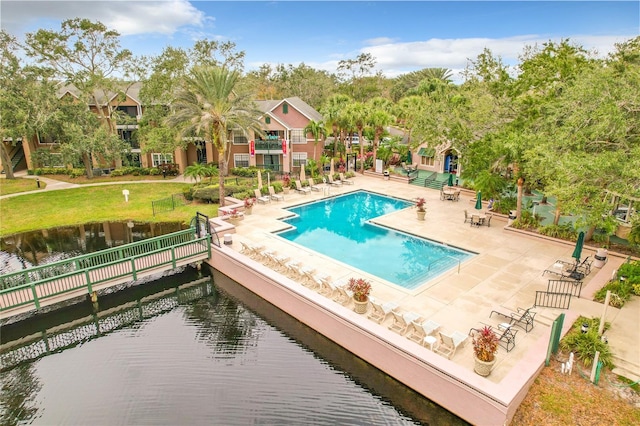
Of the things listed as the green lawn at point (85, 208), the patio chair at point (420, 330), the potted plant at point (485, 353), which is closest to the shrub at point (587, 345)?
the potted plant at point (485, 353)

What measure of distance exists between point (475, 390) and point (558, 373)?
2.98 meters

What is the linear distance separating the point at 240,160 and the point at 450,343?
32.6m

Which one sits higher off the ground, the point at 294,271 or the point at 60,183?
the point at 60,183

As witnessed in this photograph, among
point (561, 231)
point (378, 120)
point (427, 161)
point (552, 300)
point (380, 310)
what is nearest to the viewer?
point (380, 310)

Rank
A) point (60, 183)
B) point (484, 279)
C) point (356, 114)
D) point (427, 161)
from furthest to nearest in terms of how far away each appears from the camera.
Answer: point (427, 161) < point (60, 183) < point (356, 114) < point (484, 279)

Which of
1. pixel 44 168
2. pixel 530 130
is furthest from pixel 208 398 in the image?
pixel 44 168

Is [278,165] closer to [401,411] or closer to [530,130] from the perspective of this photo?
[530,130]

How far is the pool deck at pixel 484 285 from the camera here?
10664mm

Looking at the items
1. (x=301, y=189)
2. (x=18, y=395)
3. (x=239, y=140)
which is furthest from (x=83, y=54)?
(x=18, y=395)

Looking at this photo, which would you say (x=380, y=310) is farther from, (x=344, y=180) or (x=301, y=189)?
(x=344, y=180)

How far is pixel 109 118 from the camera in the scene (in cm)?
3831

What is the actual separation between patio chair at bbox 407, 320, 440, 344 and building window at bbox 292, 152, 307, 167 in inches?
1171

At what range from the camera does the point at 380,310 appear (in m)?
12.4

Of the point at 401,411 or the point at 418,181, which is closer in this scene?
the point at 401,411
